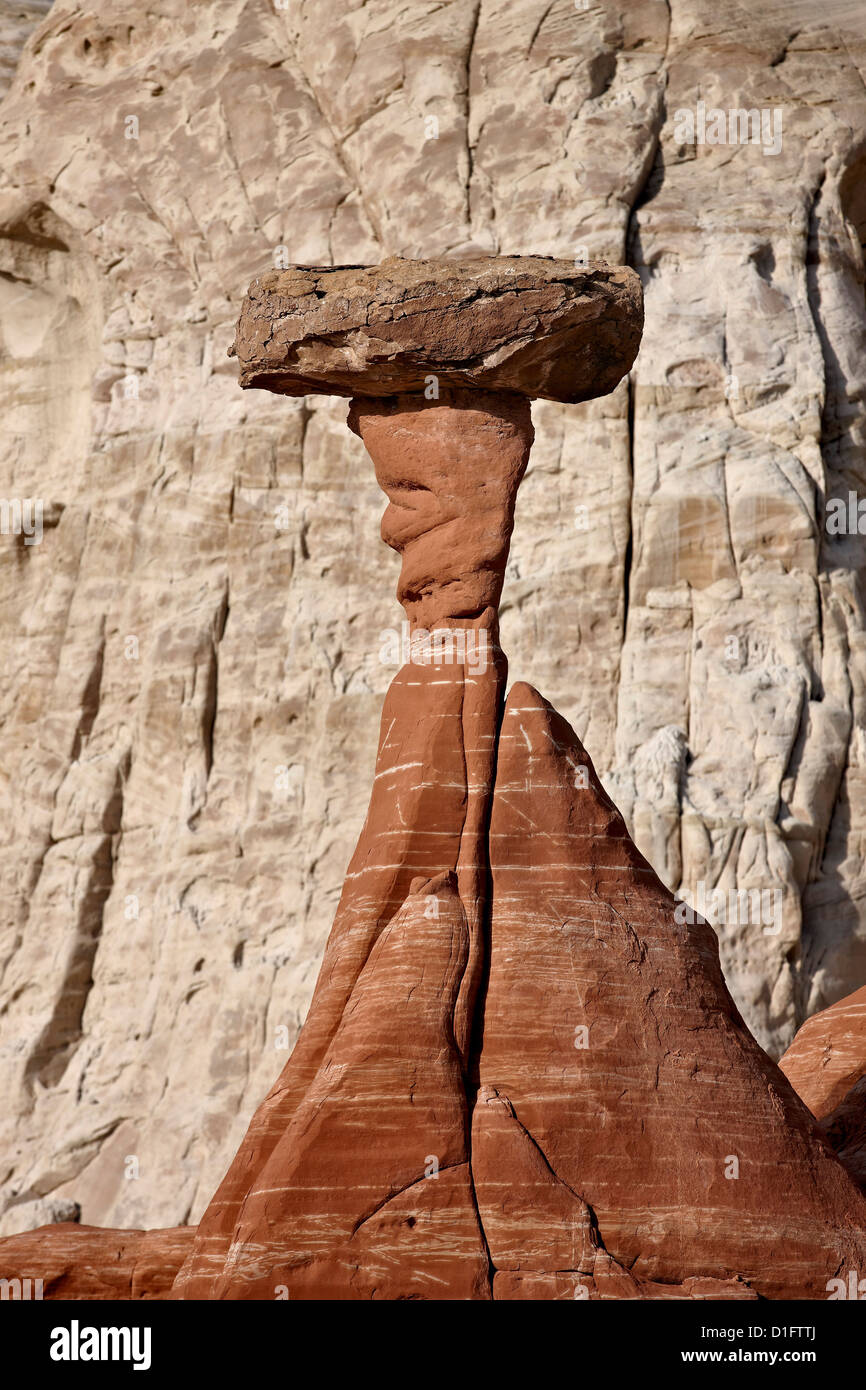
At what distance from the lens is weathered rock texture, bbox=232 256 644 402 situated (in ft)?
40.0

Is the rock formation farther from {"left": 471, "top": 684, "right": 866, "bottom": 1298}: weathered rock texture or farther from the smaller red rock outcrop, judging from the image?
the smaller red rock outcrop

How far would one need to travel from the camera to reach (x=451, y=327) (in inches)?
479


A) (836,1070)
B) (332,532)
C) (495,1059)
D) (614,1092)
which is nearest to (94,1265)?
(495,1059)

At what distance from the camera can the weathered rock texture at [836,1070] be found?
14219 mm

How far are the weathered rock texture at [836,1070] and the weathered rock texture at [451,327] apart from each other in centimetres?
547

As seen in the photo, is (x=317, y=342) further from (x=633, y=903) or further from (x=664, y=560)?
(x=664, y=560)

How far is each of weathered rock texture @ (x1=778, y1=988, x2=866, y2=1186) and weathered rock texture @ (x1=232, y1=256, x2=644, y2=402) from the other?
18.0 ft

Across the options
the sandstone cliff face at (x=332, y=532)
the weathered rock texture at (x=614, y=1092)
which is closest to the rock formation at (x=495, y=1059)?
the weathered rock texture at (x=614, y=1092)

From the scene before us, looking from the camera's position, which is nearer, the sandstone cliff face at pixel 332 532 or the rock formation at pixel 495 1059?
the rock formation at pixel 495 1059

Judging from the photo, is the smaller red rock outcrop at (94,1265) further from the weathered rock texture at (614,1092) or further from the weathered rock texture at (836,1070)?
the weathered rock texture at (836,1070)

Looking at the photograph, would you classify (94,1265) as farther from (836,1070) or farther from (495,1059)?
(836,1070)

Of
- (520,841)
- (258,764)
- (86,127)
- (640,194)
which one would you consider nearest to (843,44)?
(640,194)

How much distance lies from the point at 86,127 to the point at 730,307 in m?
9.23

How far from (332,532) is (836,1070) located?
36.4 ft
